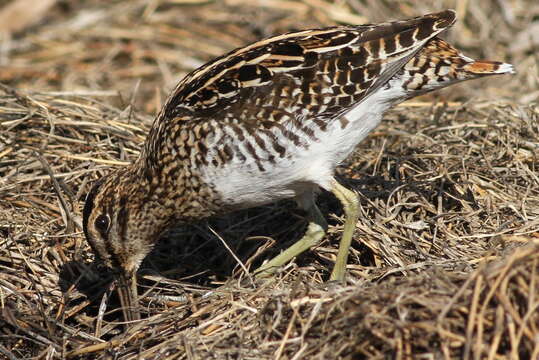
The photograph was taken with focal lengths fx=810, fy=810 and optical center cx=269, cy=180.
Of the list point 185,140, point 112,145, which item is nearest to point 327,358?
point 185,140

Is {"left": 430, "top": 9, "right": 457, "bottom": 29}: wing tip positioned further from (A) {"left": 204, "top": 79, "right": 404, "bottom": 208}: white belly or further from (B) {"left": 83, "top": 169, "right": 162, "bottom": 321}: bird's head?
(B) {"left": 83, "top": 169, "right": 162, "bottom": 321}: bird's head

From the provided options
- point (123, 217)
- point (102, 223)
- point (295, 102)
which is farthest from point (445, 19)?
point (102, 223)

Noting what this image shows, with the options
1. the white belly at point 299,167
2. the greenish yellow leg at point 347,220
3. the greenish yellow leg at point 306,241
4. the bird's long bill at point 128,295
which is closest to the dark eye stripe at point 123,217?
the bird's long bill at point 128,295

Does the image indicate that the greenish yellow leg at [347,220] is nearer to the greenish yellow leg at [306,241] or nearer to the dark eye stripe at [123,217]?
the greenish yellow leg at [306,241]

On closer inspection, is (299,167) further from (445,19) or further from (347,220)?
(445,19)

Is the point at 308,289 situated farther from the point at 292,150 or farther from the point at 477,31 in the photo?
the point at 477,31
